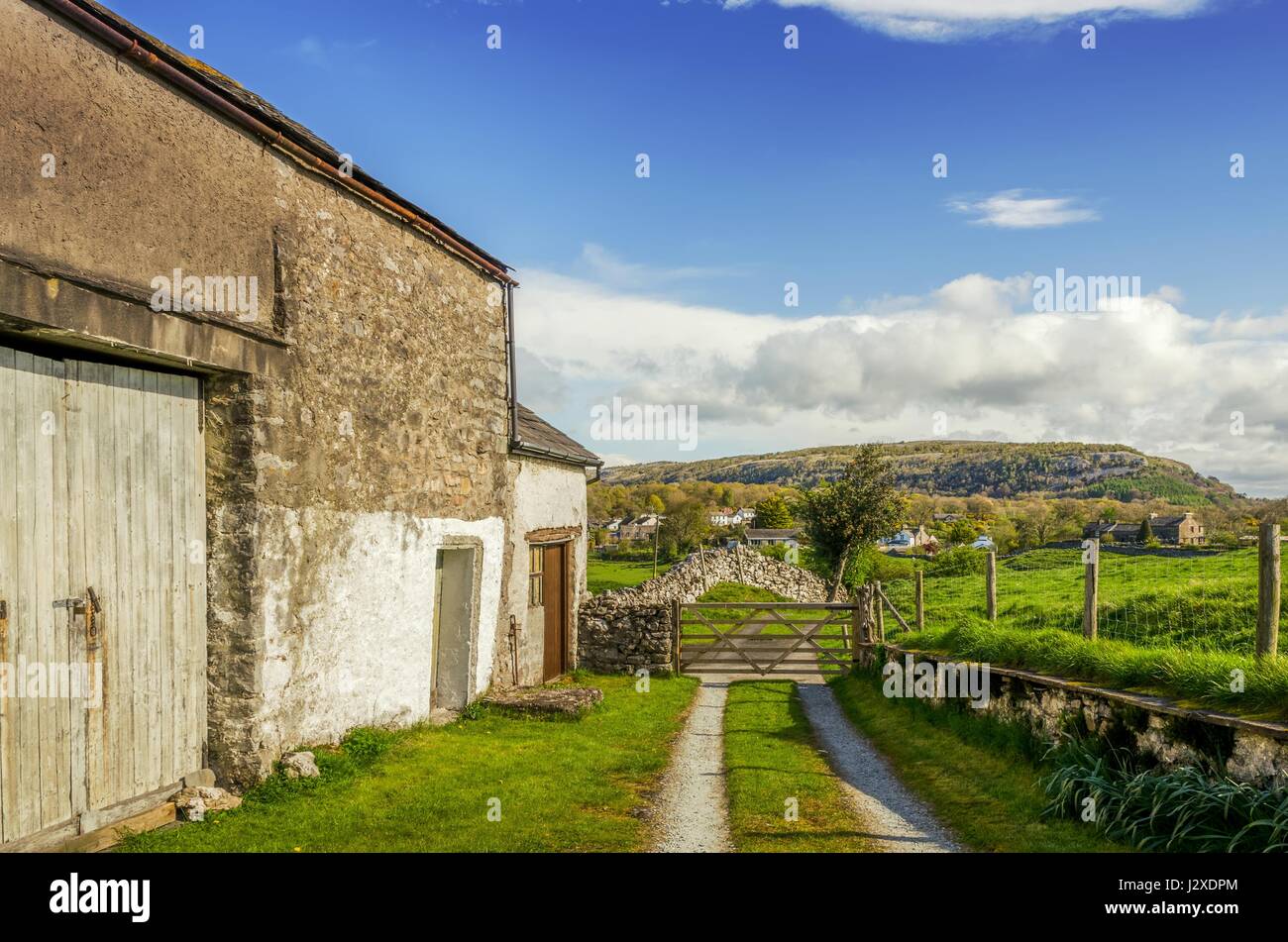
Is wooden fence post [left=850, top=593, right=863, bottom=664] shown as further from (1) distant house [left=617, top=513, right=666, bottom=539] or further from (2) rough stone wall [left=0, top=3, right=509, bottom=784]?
(1) distant house [left=617, top=513, right=666, bottom=539]

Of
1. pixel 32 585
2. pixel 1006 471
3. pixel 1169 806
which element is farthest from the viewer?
pixel 1006 471

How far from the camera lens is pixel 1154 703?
637 centimetres

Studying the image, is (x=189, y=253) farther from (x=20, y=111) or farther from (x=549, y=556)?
(x=549, y=556)

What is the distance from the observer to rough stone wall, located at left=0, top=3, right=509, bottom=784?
5.23 m

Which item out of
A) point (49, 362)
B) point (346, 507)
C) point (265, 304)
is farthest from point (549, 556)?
point (49, 362)

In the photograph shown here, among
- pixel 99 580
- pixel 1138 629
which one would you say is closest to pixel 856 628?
pixel 1138 629

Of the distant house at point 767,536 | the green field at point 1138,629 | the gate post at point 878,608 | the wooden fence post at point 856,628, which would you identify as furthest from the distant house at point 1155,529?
the distant house at point 767,536

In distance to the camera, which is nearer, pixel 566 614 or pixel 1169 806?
pixel 1169 806

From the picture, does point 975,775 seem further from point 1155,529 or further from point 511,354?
point 1155,529

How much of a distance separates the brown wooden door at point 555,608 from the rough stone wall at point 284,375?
154 inches

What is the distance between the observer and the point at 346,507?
7.83 metres

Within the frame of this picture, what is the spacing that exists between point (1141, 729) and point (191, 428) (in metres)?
7.97

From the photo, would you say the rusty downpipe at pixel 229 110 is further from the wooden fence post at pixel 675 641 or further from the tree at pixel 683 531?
Result: the tree at pixel 683 531

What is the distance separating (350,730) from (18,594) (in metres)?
3.56
